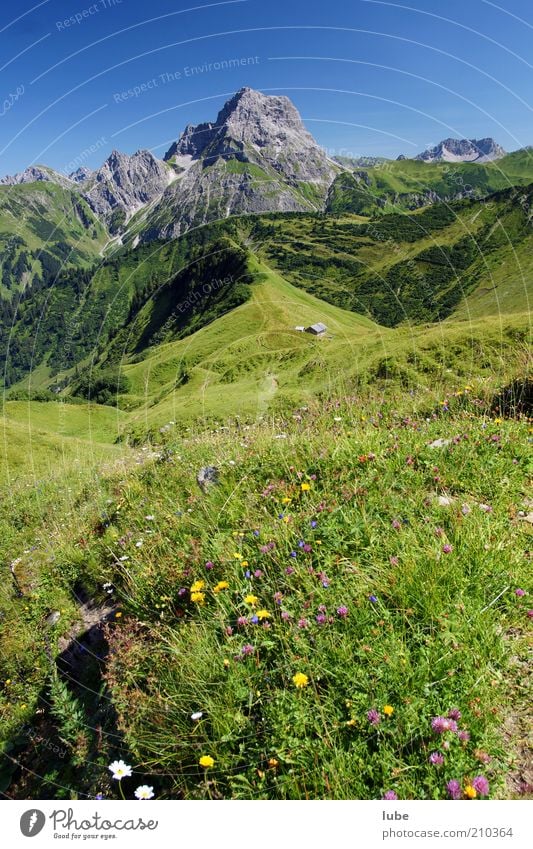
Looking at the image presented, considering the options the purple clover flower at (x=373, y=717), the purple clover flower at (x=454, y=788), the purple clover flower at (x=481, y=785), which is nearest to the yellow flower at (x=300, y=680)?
the purple clover flower at (x=373, y=717)

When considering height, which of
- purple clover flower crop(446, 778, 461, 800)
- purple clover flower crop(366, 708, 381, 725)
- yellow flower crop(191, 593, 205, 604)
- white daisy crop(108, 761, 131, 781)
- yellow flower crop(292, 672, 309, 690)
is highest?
yellow flower crop(191, 593, 205, 604)

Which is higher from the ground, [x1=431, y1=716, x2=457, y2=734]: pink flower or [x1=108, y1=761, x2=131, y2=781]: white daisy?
[x1=431, y1=716, x2=457, y2=734]: pink flower

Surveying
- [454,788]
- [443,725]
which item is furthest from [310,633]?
[454,788]

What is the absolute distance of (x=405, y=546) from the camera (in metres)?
4.32

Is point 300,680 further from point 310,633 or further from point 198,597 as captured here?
point 198,597

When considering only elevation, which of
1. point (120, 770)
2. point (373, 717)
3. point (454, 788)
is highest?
point (373, 717)

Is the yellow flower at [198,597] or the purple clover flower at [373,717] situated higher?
the yellow flower at [198,597]

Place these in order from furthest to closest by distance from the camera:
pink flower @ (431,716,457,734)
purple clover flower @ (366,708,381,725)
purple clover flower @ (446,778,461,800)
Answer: purple clover flower @ (366,708,381,725) < pink flower @ (431,716,457,734) < purple clover flower @ (446,778,461,800)

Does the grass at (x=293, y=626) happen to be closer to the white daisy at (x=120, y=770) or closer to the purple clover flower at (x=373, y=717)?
the purple clover flower at (x=373, y=717)

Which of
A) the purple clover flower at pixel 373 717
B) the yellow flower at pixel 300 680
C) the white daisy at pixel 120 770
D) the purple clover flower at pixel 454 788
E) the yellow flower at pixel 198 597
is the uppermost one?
the yellow flower at pixel 198 597

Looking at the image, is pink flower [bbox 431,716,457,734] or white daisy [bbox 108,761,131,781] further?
white daisy [bbox 108,761,131,781]

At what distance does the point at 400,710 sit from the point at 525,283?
23260cm

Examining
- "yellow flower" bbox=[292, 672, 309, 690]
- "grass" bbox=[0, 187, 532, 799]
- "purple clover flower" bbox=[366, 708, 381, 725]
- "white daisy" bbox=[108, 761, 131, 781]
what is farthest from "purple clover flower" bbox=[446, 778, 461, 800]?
"white daisy" bbox=[108, 761, 131, 781]

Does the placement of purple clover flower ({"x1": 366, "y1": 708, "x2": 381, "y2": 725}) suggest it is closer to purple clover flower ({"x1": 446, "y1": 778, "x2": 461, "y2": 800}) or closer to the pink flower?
the pink flower
